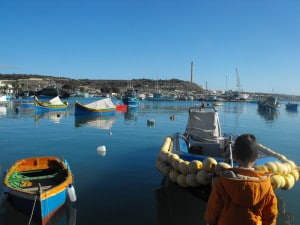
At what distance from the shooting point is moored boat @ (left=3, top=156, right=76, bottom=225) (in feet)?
26.1

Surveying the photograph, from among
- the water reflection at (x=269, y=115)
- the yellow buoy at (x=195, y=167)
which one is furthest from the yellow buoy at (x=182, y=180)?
the water reflection at (x=269, y=115)

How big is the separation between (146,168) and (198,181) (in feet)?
20.7

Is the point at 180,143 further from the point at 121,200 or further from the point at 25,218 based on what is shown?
the point at 25,218

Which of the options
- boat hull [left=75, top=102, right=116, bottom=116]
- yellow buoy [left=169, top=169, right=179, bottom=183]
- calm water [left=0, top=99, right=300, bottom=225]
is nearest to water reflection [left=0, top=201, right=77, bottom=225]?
calm water [left=0, top=99, right=300, bottom=225]

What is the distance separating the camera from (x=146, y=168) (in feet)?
47.3

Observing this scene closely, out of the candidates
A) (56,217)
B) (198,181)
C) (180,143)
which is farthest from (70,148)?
(198,181)

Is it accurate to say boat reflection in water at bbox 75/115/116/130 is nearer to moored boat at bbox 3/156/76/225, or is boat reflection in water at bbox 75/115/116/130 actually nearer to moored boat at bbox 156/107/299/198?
moored boat at bbox 156/107/299/198

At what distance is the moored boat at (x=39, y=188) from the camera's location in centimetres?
794

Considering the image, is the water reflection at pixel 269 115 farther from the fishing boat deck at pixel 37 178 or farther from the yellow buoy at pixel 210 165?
the yellow buoy at pixel 210 165

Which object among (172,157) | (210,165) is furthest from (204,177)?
(172,157)

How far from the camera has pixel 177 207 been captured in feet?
32.1

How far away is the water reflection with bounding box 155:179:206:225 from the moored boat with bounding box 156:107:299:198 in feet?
2.76

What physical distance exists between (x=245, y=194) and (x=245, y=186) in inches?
3.8

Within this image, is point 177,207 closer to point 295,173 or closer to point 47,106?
point 295,173
